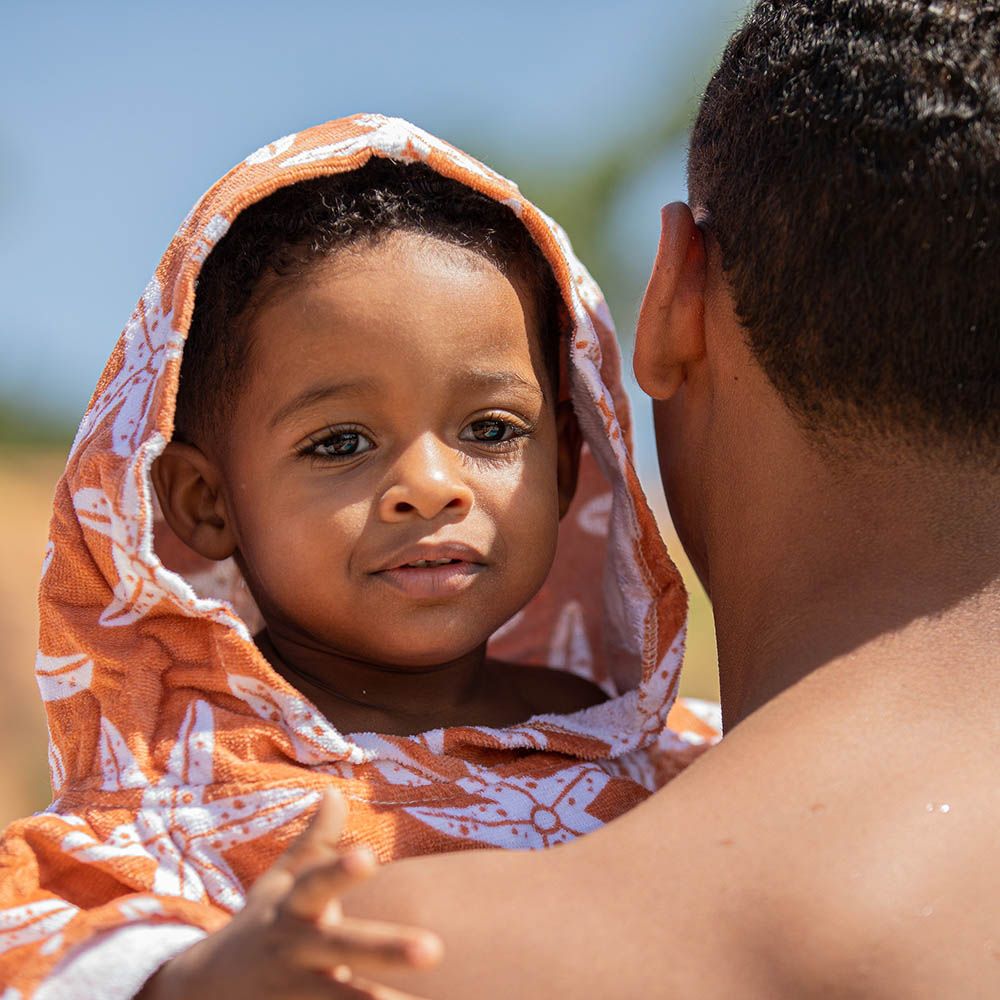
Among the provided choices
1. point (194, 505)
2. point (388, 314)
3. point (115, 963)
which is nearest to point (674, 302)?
point (388, 314)

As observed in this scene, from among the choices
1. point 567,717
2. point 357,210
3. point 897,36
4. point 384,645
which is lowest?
point 567,717

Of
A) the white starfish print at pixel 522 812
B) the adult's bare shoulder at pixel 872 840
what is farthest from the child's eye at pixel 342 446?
the adult's bare shoulder at pixel 872 840

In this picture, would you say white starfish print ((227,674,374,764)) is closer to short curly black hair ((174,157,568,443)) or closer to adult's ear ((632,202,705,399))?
short curly black hair ((174,157,568,443))

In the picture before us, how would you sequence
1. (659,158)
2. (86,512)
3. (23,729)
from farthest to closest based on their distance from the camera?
(659,158)
(23,729)
(86,512)

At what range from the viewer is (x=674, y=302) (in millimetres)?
2275

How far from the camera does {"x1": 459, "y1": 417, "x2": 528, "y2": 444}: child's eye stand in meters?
2.61

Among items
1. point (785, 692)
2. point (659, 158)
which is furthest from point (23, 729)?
point (659, 158)

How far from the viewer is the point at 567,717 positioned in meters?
2.77

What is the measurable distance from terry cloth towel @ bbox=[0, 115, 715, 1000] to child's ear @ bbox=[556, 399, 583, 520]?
0.14 meters

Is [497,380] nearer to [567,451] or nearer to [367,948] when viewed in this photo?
[567,451]

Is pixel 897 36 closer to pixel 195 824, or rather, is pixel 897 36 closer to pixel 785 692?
pixel 785 692

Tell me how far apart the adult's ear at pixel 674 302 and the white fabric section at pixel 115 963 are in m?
1.17

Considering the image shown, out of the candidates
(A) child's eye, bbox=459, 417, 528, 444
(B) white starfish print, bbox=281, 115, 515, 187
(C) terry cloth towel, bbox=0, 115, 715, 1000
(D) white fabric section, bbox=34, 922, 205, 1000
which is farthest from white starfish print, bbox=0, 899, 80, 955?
(B) white starfish print, bbox=281, 115, 515, 187

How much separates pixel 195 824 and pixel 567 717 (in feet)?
2.80
